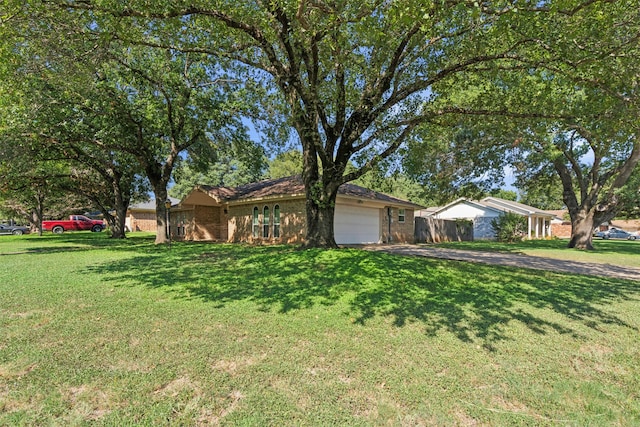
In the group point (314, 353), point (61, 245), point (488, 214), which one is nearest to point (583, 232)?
point (488, 214)

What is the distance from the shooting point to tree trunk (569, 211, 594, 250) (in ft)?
61.3

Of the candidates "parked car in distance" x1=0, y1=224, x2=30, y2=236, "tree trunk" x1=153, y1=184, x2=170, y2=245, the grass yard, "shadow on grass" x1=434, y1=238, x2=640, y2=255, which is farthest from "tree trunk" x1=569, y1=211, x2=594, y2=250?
"parked car in distance" x1=0, y1=224, x2=30, y2=236

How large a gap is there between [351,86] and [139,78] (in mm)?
9082

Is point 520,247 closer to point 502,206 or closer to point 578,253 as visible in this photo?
point 578,253

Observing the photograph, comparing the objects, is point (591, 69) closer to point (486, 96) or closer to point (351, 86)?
point (486, 96)

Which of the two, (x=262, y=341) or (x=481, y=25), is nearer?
(x=262, y=341)

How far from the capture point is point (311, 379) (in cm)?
327

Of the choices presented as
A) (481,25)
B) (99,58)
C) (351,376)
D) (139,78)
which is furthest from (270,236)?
(351,376)

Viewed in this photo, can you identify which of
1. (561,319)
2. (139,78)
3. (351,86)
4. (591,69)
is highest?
(139,78)

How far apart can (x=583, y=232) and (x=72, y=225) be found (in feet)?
143

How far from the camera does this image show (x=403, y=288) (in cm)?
662

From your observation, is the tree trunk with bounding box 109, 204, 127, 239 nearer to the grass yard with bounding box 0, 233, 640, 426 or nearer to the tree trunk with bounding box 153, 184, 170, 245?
the tree trunk with bounding box 153, 184, 170, 245

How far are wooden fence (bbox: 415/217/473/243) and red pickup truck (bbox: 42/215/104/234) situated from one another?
110 ft

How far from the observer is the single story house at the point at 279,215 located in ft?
54.3
